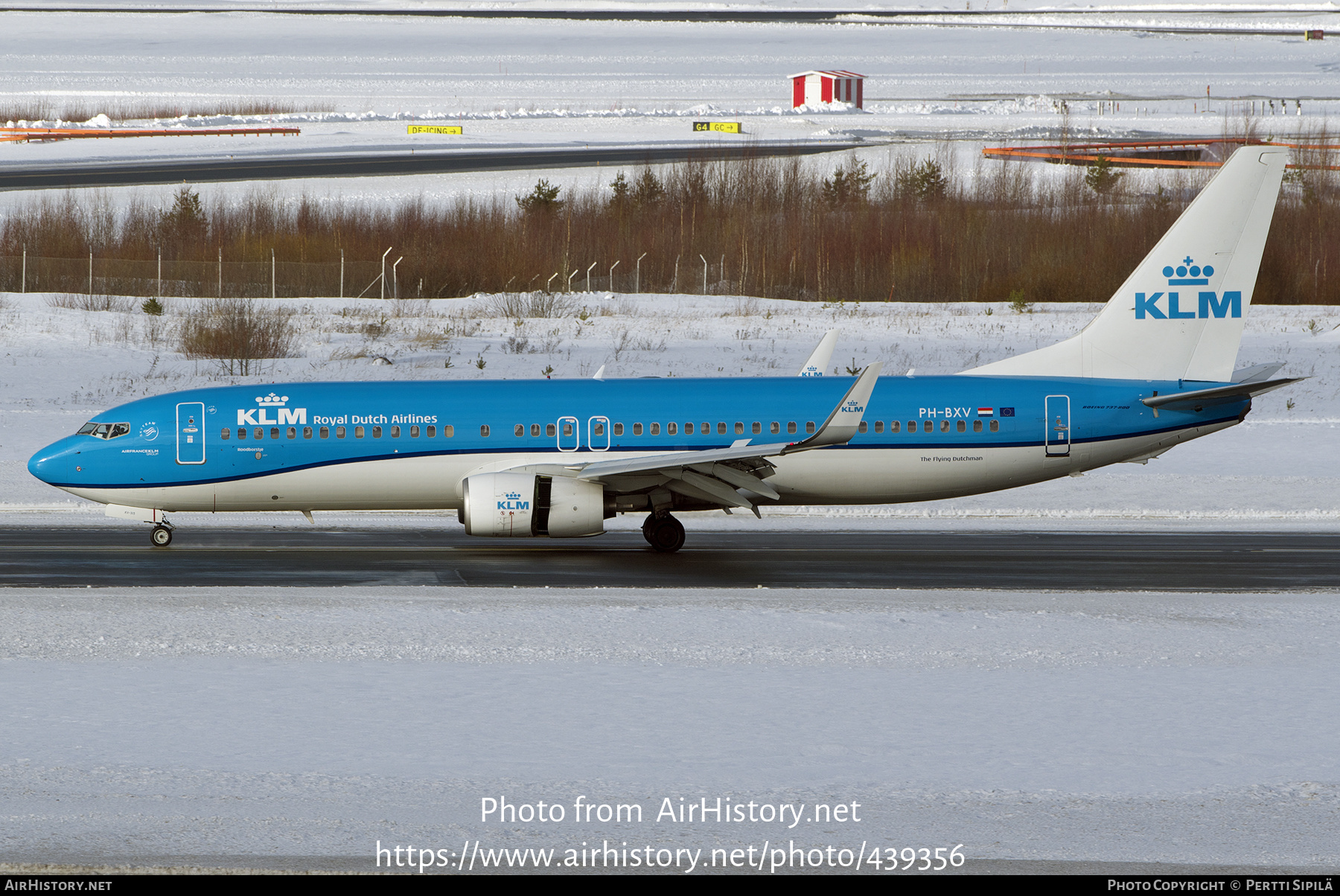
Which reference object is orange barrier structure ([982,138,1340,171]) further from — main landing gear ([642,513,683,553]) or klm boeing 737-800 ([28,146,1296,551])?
main landing gear ([642,513,683,553])

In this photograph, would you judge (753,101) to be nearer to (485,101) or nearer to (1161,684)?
(485,101)

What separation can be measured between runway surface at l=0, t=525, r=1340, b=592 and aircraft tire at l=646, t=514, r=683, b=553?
26cm

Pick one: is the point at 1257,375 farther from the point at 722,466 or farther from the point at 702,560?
the point at 702,560

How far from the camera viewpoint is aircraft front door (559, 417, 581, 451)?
26.4 metres

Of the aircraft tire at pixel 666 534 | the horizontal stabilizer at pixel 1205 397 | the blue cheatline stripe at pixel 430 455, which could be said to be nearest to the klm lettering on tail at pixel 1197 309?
the horizontal stabilizer at pixel 1205 397

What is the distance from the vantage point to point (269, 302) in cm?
5500

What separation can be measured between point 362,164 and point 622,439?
5841 centimetres

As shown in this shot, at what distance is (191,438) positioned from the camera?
26.3 m

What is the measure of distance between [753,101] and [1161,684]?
10641 centimetres

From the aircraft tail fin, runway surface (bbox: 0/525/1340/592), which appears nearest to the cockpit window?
runway surface (bbox: 0/525/1340/592)

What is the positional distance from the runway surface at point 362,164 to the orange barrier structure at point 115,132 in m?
11.2

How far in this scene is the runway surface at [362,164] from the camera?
75.1 meters

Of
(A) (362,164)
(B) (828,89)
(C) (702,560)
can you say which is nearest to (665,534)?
(C) (702,560)

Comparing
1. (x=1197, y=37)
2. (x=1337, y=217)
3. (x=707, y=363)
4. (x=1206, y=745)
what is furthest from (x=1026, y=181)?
(x=1197, y=37)
